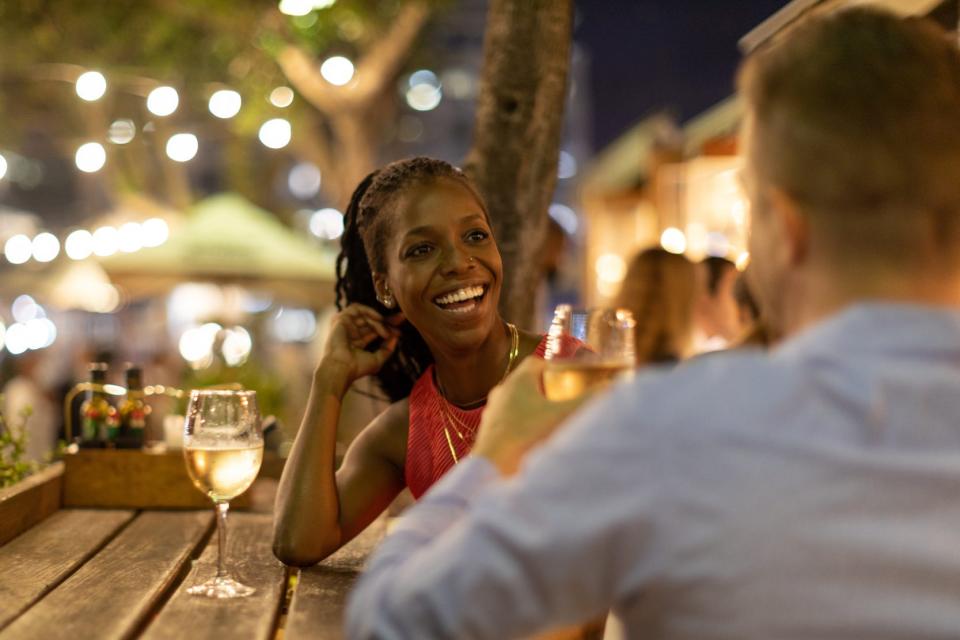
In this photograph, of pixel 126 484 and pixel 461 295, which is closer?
pixel 461 295

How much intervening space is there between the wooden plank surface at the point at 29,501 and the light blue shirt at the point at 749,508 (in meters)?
1.81

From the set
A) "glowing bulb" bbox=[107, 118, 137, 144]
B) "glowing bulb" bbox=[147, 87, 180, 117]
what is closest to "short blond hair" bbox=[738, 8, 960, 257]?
"glowing bulb" bbox=[147, 87, 180, 117]

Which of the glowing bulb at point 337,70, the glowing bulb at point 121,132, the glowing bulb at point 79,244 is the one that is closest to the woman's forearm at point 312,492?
the glowing bulb at point 337,70

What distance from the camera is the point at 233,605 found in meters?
2.12

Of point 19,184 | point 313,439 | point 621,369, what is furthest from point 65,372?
point 19,184

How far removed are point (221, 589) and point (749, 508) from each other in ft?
4.48

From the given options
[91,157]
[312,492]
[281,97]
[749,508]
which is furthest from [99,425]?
[281,97]

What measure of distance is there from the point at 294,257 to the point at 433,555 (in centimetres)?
983

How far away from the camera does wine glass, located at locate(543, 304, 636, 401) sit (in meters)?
1.57

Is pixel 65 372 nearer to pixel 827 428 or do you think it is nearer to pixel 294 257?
pixel 294 257

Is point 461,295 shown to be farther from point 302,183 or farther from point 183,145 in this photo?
point 302,183

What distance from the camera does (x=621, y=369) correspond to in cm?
162

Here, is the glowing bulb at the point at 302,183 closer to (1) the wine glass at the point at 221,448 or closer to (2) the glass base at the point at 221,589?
(1) the wine glass at the point at 221,448

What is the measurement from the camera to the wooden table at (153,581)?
6.40 feet
